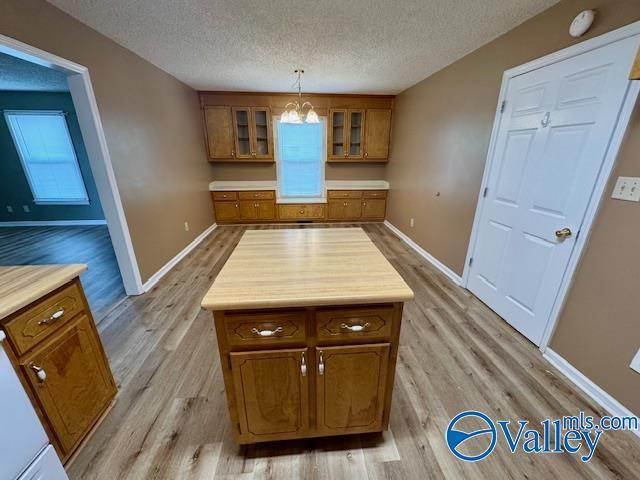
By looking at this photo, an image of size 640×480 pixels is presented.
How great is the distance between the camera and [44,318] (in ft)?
3.56

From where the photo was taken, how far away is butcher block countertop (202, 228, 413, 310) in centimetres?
98

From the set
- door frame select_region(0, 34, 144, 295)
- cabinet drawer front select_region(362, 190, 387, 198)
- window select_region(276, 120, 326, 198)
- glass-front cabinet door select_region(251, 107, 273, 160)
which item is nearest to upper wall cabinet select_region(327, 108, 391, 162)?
window select_region(276, 120, 326, 198)

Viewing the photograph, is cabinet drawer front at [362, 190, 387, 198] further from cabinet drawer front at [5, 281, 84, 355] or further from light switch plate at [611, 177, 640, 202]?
cabinet drawer front at [5, 281, 84, 355]

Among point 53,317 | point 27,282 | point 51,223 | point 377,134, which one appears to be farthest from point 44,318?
point 51,223

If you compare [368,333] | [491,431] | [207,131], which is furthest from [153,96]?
[491,431]

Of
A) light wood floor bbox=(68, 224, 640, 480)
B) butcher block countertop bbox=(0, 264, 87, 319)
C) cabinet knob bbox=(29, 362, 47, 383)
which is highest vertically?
butcher block countertop bbox=(0, 264, 87, 319)

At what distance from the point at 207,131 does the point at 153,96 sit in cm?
161

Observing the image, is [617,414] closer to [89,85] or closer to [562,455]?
[562,455]

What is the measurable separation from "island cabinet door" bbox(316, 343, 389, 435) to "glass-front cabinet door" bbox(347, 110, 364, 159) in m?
4.52

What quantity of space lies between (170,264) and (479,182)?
379 cm

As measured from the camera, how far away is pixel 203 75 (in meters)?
3.53

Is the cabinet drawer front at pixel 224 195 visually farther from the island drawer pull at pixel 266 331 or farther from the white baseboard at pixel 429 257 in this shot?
the island drawer pull at pixel 266 331

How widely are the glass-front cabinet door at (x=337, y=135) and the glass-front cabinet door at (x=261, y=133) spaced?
1170 millimetres

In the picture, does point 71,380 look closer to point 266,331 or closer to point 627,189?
point 266,331
